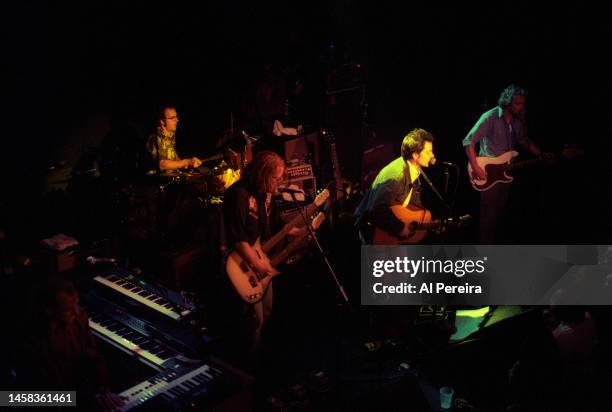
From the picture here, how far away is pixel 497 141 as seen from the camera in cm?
690

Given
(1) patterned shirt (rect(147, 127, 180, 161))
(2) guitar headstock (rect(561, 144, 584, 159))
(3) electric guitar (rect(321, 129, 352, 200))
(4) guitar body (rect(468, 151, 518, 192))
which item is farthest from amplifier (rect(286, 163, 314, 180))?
(2) guitar headstock (rect(561, 144, 584, 159))

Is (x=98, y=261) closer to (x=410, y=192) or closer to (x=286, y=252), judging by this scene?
(x=286, y=252)

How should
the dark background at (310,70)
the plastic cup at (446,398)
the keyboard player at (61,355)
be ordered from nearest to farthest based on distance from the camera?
the keyboard player at (61,355), the plastic cup at (446,398), the dark background at (310,70)

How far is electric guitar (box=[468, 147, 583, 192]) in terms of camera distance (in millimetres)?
6941

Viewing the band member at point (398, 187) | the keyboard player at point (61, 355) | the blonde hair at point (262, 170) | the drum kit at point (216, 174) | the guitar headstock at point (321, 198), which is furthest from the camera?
the drum kit at point (216, 174)

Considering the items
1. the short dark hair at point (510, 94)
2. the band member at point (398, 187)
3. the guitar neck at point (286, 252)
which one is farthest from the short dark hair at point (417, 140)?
the short dark hair at point (510, 94)

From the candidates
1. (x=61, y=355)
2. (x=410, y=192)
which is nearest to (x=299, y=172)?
(x=410, y=192)

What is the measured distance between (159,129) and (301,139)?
182 cm

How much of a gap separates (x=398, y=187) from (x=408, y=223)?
1.32 ft

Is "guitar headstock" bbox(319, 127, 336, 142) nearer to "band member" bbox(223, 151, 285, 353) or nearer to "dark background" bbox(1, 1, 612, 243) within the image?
"dark background" bbox(1, 1, 612, 243)

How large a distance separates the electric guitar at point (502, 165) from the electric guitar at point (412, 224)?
1.53m

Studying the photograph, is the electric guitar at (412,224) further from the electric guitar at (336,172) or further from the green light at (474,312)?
the electric guitar at (336,172)

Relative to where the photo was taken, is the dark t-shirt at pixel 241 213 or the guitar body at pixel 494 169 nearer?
the dark t-shirt at pixel 241 213

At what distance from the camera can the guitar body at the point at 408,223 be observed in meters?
5.67
